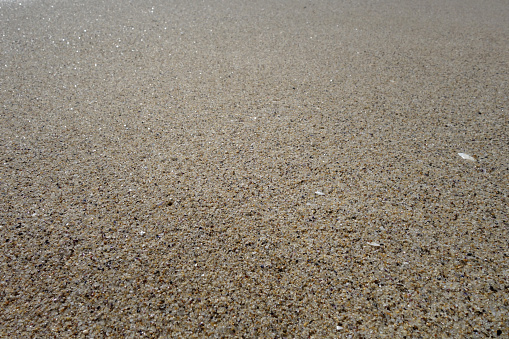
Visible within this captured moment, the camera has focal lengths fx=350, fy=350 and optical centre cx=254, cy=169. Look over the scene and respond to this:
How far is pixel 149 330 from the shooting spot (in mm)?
915

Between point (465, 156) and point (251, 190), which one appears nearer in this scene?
point (251, 190)

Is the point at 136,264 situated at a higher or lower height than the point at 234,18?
lower

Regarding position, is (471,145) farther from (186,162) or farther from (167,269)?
(167,269)

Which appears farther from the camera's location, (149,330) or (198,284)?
(198,284)

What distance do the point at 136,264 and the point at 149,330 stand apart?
0.22m

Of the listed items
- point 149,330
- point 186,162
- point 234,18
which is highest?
point 234,18

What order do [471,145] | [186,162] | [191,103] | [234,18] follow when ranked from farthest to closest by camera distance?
[234,18], [191,103], [471,145], [186,162]

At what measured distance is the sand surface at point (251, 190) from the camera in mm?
967

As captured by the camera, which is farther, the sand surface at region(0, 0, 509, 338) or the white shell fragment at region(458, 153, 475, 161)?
the white shell fragment at region(458, 153, 475, 161)

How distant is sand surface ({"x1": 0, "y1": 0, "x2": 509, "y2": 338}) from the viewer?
97cm

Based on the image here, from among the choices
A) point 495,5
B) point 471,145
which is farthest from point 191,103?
point 495,5

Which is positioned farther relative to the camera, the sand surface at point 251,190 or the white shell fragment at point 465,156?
the white shell fragment at point 465,156

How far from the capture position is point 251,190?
1339 mm

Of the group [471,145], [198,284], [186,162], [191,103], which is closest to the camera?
[198,284]
